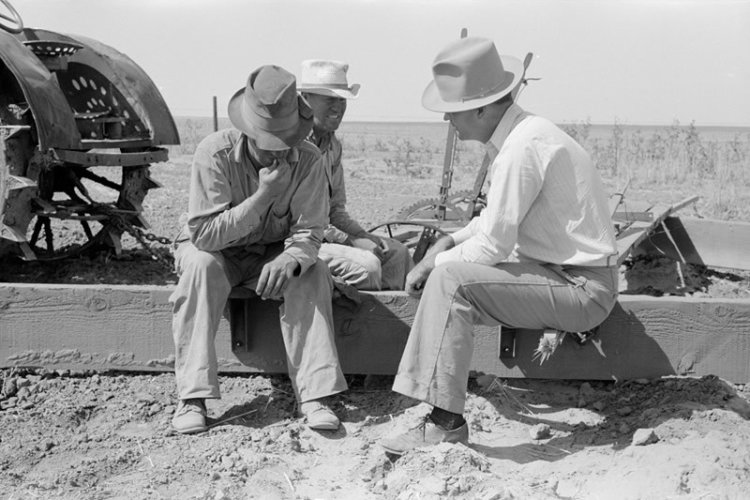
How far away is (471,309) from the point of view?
3.57 meters

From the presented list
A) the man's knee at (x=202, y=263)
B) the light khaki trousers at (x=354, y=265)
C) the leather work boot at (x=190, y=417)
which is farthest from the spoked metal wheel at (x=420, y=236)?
the leather work boot at (x=190, y=417)

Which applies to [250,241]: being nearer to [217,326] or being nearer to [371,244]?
[217,326]

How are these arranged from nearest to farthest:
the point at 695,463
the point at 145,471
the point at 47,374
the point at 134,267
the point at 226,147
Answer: the point at 695,463 < the point at 145,471 < the point at 226,147 < the point at 47,374 < the point at 134,267

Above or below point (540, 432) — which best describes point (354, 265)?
above

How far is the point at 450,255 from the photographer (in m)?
3.70

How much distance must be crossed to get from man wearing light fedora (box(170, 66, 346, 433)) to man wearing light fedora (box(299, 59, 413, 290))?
0.74 meters

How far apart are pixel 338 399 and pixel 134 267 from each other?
9.74ft

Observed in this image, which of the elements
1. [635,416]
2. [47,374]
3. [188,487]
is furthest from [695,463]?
Answer: [47,374]

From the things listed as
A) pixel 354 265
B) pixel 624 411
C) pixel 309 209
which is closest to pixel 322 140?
pixel 354 265

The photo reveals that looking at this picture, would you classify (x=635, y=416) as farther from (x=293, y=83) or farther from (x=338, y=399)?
(x=293, y=83)

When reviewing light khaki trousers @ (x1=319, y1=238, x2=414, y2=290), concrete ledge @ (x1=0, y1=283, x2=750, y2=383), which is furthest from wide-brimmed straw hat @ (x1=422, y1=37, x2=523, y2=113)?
light khaki trousers @ (x1=319, y1=238, x2=414, y2=290)

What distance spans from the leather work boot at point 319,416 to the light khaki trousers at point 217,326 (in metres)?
0.04

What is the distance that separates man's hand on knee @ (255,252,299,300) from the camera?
4012mm

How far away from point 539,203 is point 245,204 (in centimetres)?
126
